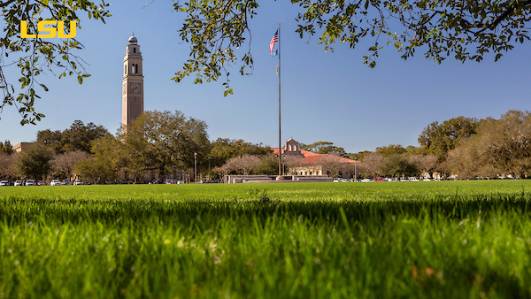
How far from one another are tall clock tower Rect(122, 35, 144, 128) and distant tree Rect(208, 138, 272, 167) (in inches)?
1286

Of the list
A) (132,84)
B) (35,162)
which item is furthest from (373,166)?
(35,162)

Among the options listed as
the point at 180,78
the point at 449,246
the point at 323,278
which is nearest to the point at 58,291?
the point at 323,278

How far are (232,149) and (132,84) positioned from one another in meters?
44.4

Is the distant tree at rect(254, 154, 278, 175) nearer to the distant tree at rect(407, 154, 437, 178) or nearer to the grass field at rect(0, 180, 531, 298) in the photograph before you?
the distant tree at rect(407, 154, 437, 178)

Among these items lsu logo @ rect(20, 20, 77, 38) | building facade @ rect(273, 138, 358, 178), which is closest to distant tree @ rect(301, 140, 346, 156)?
building facade @ rect(273, 138, 358, 178)

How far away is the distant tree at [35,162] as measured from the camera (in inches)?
3465

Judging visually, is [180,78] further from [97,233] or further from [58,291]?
[58,291]

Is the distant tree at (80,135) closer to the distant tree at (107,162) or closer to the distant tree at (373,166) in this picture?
the distant tree at (107,162)

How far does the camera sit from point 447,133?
103 metres

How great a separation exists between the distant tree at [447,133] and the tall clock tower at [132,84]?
252 feet

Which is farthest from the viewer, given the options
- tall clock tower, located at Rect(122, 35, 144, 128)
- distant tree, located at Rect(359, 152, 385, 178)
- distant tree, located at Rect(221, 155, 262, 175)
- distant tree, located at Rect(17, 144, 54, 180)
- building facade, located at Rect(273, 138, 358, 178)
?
tall clock tower, located at Rect(122, 35, 144, 128)

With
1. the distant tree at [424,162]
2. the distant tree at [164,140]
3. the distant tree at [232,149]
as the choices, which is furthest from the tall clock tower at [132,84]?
the distant tree at [424,162]

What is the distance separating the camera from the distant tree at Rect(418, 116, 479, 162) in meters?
99.0

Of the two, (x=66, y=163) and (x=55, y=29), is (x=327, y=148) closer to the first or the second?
(x=66, y=163)
